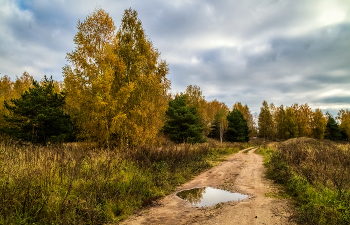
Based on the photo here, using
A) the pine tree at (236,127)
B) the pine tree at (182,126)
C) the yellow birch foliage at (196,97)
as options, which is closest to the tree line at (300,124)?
the pine tree at (236,127)

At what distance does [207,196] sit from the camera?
698 centimetres

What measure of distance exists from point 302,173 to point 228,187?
10.7ft

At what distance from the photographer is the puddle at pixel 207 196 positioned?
20.8 ft

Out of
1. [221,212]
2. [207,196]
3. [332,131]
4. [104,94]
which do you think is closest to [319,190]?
[221,212]

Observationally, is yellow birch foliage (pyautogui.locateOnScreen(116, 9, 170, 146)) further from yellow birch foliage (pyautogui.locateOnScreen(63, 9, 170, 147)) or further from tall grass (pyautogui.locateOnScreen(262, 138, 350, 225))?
tall grass (pyautogui.locateOnScreen(262, 138, 350, 225))

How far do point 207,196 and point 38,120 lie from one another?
1568 centimetres

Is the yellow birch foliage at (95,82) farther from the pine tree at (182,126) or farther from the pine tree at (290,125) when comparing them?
the pine tree at (290,125)

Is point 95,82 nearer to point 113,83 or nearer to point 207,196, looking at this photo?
point 113,83

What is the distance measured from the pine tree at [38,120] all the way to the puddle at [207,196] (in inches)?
536

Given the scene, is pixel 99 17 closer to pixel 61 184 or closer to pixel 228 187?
pixel 61 184

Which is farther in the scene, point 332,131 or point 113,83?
point 332,131

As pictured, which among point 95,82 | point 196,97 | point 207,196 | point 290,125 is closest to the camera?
point 207,196

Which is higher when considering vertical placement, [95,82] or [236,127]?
[95,82]

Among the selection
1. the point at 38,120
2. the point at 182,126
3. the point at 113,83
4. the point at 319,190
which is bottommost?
the point at 319,190
